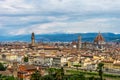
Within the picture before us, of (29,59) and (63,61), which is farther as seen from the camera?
(29,59)

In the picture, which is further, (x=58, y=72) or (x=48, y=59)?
(x=48, y=59)

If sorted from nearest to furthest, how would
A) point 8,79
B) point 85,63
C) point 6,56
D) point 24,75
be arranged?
point 8,79, point 24,75, point 85,63, point 6,56

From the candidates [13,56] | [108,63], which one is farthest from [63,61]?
[13,56]

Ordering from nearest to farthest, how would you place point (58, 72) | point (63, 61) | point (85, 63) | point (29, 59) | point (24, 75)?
point (58, 72)
point (24, 75)
point (85, 63)
point (63, 61)
point (29, 59)

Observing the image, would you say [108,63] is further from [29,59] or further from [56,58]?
[29,59]

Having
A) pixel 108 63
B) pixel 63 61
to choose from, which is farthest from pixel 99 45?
pixel 108 63

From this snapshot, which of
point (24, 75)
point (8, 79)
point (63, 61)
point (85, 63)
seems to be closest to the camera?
point (8, 79)

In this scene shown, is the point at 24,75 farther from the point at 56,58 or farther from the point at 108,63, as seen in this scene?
the point at 56,58

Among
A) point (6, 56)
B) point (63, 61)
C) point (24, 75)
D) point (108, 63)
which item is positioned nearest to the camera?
point (24, 75)

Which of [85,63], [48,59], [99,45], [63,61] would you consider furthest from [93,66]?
[99,45]
